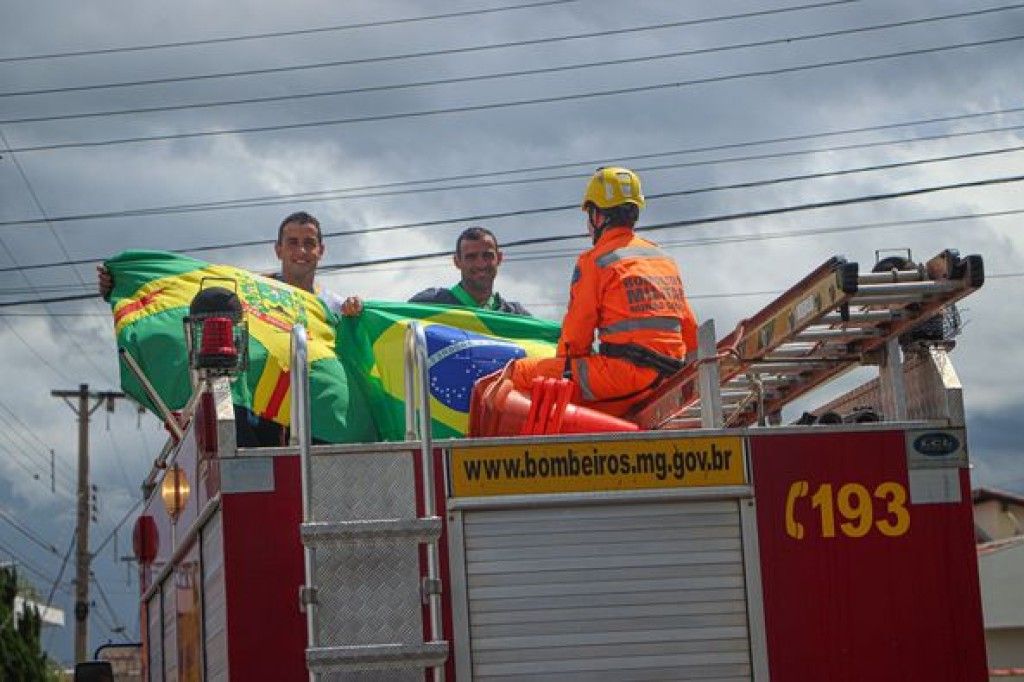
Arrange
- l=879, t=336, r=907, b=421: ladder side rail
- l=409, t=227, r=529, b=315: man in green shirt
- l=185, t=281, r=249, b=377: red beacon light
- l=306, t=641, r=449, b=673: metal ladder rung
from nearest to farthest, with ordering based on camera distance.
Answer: l=306, t=641, r=449, b=673: metal ladder rung < l=185, t=281, r=249, b=377: red beacon light < l=879, t=336, r=907, b=421: ladder side rail < l=409, t=227, r=529, b=315: man in green shirt

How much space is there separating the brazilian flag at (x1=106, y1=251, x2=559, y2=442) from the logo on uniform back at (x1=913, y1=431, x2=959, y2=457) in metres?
2.74

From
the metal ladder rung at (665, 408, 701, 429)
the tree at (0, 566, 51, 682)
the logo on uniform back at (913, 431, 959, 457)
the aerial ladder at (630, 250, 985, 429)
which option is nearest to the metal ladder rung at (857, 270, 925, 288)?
the aerial ladder at (630, 250, 985, 429)

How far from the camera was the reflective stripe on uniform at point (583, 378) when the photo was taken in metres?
8.12

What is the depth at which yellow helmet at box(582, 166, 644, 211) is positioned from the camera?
28.9 ft

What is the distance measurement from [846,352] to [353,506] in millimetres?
2260

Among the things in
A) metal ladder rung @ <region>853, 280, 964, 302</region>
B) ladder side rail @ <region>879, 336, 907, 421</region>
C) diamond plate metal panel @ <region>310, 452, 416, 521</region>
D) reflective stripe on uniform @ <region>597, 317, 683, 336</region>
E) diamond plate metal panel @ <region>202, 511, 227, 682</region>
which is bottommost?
diamond plate metal panel @ <region>202, 511, 227, 682</region>

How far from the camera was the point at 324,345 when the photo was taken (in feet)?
31.0

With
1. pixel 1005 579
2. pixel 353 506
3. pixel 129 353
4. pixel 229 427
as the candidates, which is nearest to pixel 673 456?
pixel 353 506

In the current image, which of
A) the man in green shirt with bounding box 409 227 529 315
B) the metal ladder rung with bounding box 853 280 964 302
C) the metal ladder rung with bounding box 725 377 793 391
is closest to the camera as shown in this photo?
the metal ladder rung with bounding box 853 280 964 302

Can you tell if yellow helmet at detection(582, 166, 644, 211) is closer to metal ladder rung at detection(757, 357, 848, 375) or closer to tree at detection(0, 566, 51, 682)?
metal ladder rung at detection(757, 357, 848, 375)

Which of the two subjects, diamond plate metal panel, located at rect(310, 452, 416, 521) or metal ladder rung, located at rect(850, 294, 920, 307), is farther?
metal ladder rung, located at rect(850, 294, 920, 307)

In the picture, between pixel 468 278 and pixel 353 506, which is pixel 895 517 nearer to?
pixel 353 506

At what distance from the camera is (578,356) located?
827cm

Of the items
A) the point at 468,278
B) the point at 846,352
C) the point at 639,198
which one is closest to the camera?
the point at 846,352
